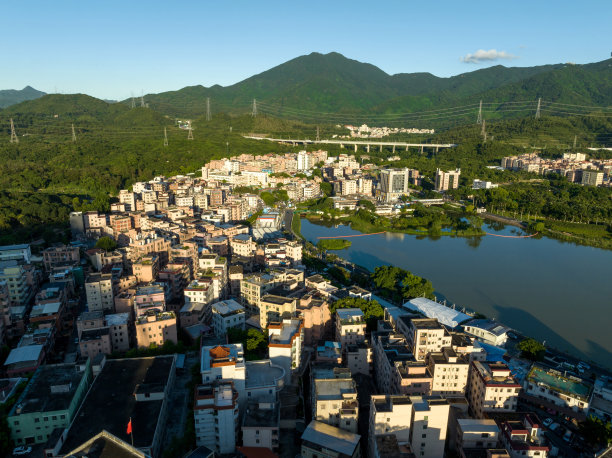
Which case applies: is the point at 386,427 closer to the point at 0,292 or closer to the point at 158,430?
the point at 158,430

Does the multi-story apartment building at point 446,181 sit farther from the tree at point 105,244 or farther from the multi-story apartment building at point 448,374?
the multi-story apartment building at point 448,374

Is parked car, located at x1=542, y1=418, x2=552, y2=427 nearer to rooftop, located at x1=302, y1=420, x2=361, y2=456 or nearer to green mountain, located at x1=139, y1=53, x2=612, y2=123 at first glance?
rooftop, located at x1=302, y1=420, x2=361, y2=456

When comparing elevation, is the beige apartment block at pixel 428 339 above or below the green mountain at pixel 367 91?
below

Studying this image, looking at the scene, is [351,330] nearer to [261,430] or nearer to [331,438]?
[331,438]

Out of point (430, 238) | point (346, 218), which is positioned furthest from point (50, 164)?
point (430, 238)

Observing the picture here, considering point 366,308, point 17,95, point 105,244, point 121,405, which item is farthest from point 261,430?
point 17,95

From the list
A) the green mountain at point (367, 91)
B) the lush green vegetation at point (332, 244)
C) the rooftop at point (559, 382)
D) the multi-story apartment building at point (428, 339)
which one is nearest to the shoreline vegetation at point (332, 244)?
the lush green vegetation at point (332, 244)
